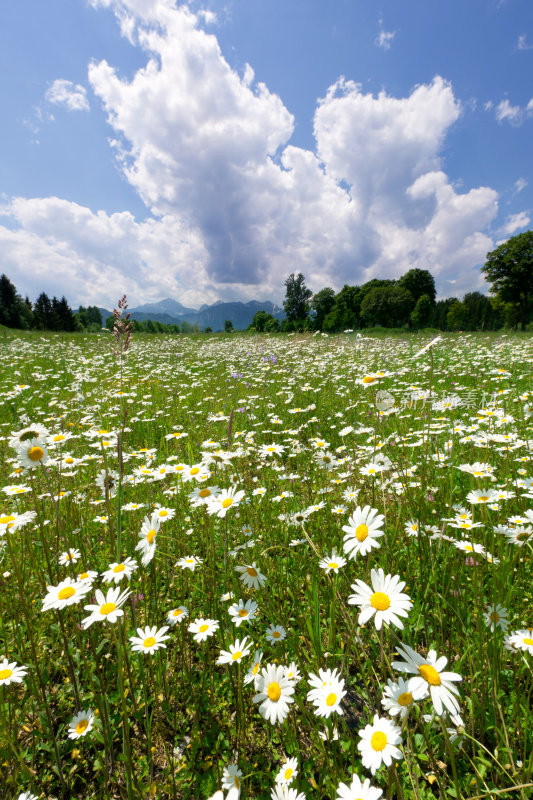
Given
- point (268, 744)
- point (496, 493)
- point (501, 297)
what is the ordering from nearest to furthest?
point (268, 744) < point (496, 493) < point (501, 297)

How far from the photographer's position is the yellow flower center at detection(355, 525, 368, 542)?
1.21 metres

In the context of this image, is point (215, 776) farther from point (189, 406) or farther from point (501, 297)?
point (501, 297)

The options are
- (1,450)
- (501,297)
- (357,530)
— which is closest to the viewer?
(357,530)

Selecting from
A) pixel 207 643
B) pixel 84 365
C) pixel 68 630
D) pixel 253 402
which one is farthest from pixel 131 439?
pixel 84 365

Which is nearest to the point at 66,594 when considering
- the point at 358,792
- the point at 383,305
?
the point at 358,792

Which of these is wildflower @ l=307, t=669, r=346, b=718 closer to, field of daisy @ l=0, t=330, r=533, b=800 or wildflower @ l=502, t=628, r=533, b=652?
field of daisy @ l=0, t=330, r=533, b=800

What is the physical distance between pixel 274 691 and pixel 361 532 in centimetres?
61

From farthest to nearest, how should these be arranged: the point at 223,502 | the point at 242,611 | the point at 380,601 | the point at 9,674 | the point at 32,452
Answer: the point at 32,452 < the point at 223,502 < the point at 242,611 < the point at 9,674 < the point at 380,601

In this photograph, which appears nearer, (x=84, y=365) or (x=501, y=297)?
→ (x=84, y=365)

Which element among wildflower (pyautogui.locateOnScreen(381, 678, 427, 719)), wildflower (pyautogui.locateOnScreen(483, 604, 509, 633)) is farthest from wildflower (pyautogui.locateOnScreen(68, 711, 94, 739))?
wildflower (pyautogui.locateOnScreen(483, 604, 509, 633))

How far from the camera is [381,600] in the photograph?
37.3 inches

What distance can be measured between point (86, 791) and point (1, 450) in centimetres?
327

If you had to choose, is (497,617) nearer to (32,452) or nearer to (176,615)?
(176,615)

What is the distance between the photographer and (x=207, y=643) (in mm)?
1671
